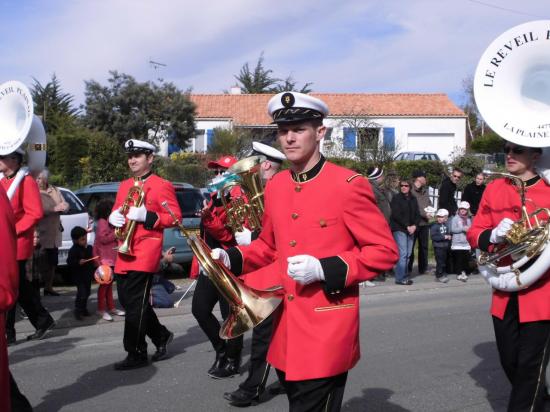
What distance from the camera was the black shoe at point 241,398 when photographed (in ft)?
18.5

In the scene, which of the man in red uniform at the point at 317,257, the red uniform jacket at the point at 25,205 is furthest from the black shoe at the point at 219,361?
the man in red uniform at the point at 317,257

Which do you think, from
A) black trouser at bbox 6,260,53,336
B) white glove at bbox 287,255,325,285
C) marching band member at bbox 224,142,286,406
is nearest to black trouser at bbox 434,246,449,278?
black trouser at bbox 6,260,53,336

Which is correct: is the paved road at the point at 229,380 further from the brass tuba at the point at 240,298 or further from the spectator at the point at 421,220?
the spectator at the point at 421,220

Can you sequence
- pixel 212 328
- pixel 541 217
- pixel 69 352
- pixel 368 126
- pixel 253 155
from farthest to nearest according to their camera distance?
1. pixel 368 126
2. pixel 69 352
3. pixel 212 328
4. pixel 253 155
5. pixel 541 217

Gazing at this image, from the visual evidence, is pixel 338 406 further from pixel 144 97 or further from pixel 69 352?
pixel 144 97

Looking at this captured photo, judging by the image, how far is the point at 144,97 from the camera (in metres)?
33.6

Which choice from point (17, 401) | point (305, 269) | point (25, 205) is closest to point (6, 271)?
point (305, 269)

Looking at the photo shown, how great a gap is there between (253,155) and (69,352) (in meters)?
3.00

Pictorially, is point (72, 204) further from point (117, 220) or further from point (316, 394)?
point (316, 394)

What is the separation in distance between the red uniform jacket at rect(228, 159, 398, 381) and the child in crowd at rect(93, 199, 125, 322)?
225 inches

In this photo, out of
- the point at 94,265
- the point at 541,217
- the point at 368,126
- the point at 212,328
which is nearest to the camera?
the point at 541,217

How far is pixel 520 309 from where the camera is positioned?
443cm

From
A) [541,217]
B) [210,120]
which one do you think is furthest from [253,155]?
[210,120]

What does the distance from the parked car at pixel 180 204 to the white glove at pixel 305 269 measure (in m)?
8.87
